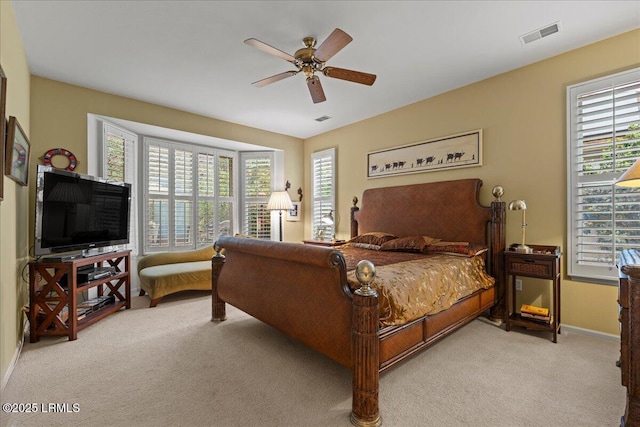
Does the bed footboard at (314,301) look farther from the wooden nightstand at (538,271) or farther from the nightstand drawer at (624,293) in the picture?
the wooden nightstand at (538,271)

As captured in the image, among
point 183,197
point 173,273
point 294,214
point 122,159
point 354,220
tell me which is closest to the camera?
point 173,273

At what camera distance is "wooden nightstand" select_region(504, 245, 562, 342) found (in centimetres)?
259

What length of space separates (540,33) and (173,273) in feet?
15.1

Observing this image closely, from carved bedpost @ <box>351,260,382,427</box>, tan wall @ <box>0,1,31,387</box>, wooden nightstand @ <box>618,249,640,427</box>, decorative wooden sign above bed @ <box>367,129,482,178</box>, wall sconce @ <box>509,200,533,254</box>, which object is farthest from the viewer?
decorative wooden sign above bed @ <box>367,129,482,178</box>

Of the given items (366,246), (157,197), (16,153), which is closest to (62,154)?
(16,153)

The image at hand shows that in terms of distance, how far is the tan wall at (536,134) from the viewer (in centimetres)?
266

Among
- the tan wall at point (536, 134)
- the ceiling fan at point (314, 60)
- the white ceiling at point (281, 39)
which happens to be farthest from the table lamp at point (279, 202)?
the ceiling fan at point (314, 60)

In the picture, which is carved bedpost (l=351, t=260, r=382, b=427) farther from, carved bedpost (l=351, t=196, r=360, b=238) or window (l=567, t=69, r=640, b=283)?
carved bedpost (l=351, t=196, r=360, b=238)

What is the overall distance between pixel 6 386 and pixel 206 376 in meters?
1.28

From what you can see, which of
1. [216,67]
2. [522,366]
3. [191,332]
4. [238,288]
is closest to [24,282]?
[191,332]

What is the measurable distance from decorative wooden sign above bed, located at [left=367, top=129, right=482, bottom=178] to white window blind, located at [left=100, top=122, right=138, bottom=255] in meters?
3.57

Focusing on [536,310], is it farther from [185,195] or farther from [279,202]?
[185,195]

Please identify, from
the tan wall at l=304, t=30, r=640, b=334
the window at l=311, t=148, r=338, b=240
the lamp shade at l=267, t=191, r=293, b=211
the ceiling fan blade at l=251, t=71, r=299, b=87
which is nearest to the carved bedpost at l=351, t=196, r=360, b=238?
the window at l=311, t=148, r=338, b=240

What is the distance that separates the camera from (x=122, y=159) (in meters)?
4.10
